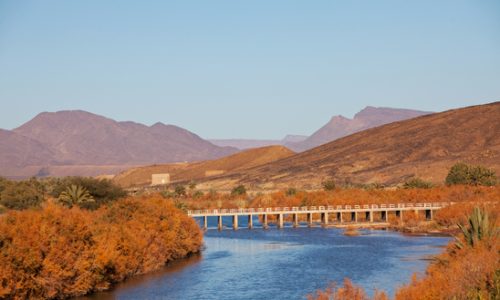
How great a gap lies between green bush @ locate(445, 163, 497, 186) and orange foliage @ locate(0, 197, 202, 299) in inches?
2515

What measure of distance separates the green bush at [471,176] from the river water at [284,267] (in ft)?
113

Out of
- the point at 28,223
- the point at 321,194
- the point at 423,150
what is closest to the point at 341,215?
the point at 321,194

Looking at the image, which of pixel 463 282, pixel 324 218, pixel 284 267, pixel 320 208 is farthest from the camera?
pixel 320 208

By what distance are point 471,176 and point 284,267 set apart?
213 feet

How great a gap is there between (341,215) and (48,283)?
63849 mm

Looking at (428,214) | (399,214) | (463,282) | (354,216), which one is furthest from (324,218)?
(463,282)

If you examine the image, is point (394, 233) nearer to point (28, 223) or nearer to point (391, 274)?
point (391, 274)

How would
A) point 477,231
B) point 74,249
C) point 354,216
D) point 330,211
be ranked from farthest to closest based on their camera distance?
1. point 354,216
2. point 330,211
3. point 74,249
4. point 477,231

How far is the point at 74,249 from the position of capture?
49.6 meters

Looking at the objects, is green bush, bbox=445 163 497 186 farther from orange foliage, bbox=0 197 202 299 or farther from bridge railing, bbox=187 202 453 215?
orange foliage, bbox=0 197 202 299

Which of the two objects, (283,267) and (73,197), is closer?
(283,267)

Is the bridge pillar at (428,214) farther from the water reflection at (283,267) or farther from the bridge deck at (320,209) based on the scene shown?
the water reflection at (283,267)

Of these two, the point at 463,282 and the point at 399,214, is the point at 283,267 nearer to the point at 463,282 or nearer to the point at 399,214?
the point at 463,282

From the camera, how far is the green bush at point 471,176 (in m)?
119
